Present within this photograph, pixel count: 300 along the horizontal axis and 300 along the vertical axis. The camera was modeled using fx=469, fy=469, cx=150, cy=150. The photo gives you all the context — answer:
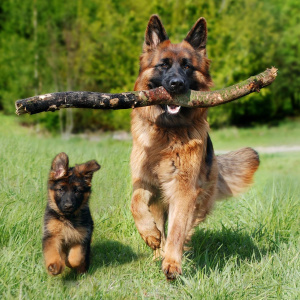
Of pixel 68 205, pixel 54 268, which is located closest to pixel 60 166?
pixel 68 205

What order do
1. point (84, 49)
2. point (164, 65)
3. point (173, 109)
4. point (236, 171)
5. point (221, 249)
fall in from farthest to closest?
point (84, 49) < point (236, 171) < point (221, 249) < point (164, 65) < point (173, 109)

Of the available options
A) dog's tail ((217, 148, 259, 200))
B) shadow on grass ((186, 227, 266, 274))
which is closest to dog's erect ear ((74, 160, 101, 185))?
shadow on grass ((186, 227, 266, 274))

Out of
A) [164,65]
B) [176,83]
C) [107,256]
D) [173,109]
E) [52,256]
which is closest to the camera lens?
[52,256]

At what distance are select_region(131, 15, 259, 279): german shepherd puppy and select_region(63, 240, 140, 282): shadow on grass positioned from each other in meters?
0.38

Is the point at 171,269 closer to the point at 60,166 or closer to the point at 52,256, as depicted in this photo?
the point at 52,256

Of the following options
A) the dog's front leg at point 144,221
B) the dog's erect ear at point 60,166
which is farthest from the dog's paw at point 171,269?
the dog's erect ear at point 60,166

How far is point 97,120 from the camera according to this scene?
26.7 m

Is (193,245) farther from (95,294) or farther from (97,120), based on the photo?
(97,120)

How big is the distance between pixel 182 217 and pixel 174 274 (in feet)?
2.35

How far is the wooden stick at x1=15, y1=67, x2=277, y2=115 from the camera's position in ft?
13.1

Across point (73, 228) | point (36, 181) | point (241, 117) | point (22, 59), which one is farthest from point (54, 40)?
point (73, 228)

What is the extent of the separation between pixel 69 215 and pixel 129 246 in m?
1.06

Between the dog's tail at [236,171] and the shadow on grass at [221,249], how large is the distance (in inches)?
22.2

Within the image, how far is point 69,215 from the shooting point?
5.16m
